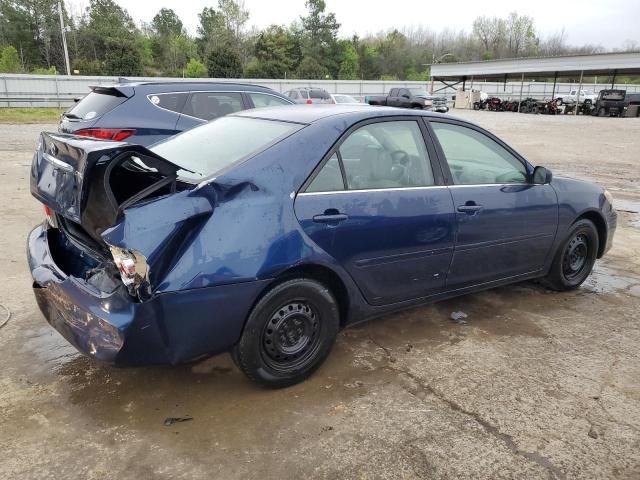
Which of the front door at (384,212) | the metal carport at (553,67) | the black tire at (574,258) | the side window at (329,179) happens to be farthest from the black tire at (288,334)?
the metal carport at (553,67)

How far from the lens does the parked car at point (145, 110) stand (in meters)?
6.60

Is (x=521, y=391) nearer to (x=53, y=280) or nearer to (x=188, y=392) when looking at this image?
(x=188, y=392)

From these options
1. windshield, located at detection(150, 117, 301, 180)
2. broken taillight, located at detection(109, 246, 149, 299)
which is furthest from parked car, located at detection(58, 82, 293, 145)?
broken taillight, located at detection(109, 246, 149, 299)

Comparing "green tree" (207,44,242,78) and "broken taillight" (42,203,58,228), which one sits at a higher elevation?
"green tree" (207,44,242,78)

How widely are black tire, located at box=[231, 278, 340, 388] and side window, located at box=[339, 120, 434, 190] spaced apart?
2.47 feet

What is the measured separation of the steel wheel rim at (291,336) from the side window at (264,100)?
5.47 meters

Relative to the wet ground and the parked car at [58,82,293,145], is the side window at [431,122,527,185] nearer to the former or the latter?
the wet ground

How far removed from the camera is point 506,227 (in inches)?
156

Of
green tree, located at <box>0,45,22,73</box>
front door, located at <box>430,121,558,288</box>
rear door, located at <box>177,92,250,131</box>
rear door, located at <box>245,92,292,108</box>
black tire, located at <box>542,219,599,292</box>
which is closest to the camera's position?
front door, located at <box>430,121,558,288</box>

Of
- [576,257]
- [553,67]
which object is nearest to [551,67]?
[553,67]

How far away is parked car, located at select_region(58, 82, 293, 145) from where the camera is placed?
6602mm

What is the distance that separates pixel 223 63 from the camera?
157 feet

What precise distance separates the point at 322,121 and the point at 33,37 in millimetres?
69304

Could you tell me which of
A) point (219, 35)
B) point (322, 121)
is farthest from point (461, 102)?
point (322, 121)
